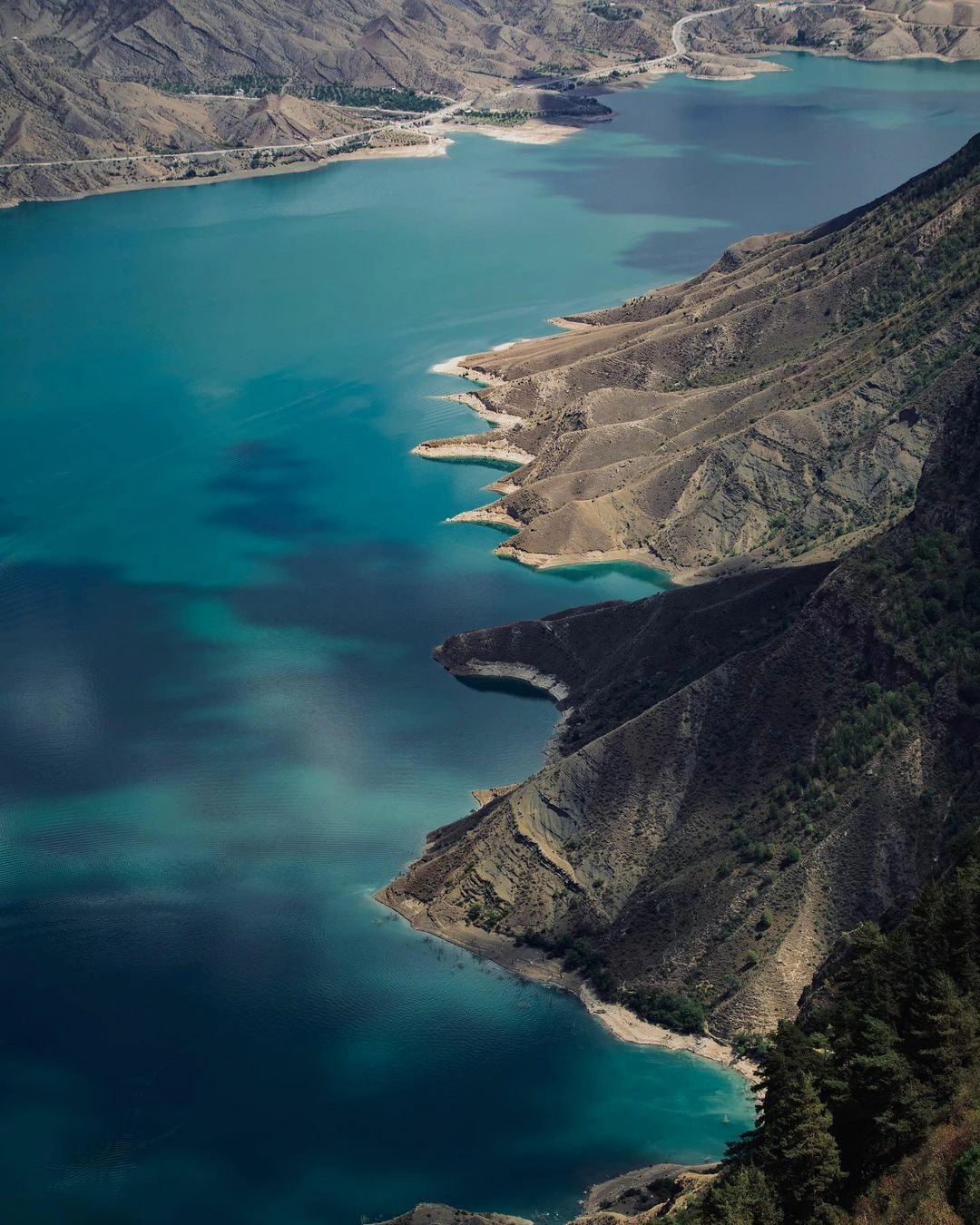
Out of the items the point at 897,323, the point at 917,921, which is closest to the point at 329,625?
the point at 897,323

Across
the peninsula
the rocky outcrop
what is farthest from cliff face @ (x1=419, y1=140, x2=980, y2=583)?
the rocky outcrop

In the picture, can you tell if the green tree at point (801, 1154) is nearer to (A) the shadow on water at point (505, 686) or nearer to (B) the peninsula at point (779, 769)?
(B) the peninsula at point (779, 769)

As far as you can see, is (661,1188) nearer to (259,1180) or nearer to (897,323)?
(259,1180)

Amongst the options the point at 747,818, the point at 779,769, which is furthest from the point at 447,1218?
the point at 779,769

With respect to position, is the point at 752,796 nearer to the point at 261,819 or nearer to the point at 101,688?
the point at 261,819

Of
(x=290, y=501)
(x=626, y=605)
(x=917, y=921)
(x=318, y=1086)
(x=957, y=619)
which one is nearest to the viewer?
(x=917, y=921)

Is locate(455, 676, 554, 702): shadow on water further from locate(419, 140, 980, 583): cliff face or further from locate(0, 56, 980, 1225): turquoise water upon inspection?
locate(419, 140, 980, 583): cliff face
